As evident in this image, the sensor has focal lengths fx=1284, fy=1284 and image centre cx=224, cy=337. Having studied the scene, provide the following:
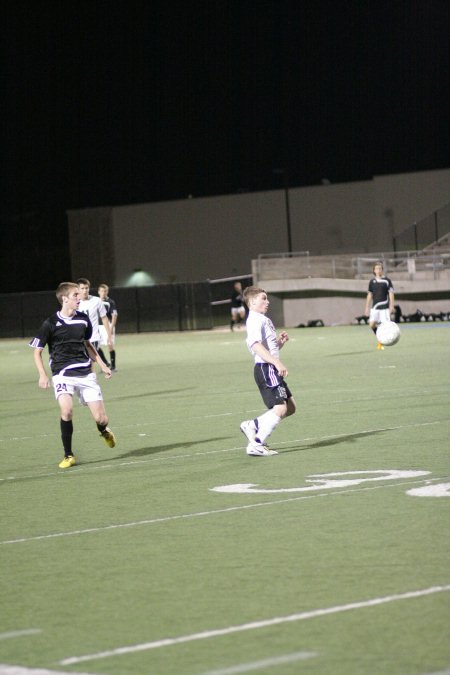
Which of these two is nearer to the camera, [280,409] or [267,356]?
[267,356]

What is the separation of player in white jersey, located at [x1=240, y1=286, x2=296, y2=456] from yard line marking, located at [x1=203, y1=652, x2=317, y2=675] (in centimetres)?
699

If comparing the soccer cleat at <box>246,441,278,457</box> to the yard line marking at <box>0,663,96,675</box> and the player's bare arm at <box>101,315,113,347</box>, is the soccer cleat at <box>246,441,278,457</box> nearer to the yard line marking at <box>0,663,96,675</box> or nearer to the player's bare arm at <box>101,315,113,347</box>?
the yard line marking at <box>0,663,96,675</box>

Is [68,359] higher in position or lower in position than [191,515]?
higher

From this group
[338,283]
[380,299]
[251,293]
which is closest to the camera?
[251,293]

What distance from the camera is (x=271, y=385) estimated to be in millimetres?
13023

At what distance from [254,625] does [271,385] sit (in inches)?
261

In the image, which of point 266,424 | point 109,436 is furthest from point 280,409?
point 109,436

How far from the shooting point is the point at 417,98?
66.0 metres

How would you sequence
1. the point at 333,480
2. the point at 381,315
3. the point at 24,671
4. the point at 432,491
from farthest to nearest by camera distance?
the point at 381,315 < the point at 333,480 < the point at 432,491 < the point at 24,671

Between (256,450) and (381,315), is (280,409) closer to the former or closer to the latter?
A: (256,450)

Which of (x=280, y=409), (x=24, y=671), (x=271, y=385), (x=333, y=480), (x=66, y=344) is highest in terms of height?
(x=66, y=344)

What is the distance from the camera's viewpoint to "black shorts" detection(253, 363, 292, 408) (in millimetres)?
12977

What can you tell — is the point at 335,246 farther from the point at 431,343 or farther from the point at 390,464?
the point at 390,464

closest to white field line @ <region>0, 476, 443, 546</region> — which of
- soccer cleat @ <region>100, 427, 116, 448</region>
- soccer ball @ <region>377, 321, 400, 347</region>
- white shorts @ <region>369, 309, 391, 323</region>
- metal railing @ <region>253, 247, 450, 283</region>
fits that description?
soccer cleat @ <region>100, 427, 116, 448</region>
